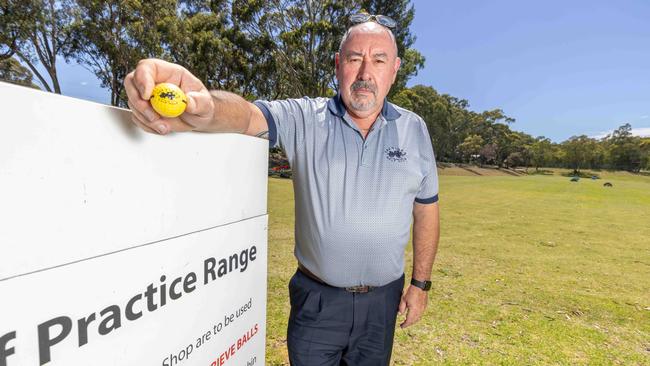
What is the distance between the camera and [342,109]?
6.61ft

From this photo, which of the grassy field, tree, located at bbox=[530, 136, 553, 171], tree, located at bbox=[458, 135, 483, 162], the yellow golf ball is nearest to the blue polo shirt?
the yellow golf ball

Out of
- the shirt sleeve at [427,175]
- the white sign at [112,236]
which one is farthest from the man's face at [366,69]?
the white sign at [112,236]

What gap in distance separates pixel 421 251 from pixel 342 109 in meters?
1.15

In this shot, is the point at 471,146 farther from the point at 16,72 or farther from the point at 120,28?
the point at 16,72

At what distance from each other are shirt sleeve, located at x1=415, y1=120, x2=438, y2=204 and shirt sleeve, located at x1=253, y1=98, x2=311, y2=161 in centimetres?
78

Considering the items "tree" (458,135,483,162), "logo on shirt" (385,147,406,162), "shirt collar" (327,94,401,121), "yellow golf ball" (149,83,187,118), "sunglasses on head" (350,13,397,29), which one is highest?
"tree" (458,135,483,162)

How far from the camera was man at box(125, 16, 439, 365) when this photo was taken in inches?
74.5

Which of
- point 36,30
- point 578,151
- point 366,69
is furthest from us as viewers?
point 578,151

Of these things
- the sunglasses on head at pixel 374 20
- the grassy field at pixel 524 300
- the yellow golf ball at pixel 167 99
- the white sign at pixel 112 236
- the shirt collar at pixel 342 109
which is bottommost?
the grassy field at pixel 524 300

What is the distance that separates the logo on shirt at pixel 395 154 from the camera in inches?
77.9

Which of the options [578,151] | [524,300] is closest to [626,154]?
[578,151]

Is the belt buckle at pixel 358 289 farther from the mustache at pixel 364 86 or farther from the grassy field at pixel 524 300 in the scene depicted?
the grassy field at pixel 524 300

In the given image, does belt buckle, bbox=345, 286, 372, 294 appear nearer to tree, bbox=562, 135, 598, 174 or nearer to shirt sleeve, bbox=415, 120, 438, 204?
shirt sleeve, bbox=415, 120, 438, 204

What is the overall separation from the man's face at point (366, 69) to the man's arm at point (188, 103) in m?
0.79
